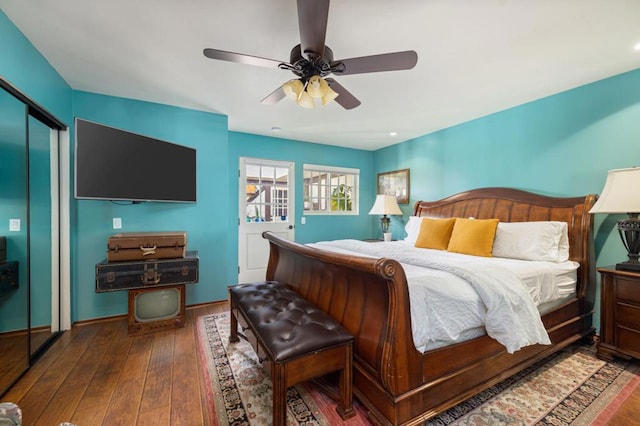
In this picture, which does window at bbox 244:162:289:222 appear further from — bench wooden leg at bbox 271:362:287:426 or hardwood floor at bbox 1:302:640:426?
bench wooden leg at bbox 271:362:287:426

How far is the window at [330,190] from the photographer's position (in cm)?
492

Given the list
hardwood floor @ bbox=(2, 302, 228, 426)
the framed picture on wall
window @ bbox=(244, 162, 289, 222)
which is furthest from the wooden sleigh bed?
the framed picture on wall

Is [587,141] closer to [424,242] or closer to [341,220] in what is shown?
[424,242]

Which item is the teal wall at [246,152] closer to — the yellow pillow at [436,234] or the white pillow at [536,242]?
the white pillow at [536,242]

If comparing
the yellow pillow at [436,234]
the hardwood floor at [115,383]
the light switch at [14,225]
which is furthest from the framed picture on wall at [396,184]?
the light switch at [14,225]

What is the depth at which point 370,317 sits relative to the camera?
A: 155 cm

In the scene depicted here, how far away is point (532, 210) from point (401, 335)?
2.46m

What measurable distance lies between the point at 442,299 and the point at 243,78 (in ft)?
8.16

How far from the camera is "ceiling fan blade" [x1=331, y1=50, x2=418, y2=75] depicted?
1637 millimetres

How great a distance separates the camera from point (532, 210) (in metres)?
2.86

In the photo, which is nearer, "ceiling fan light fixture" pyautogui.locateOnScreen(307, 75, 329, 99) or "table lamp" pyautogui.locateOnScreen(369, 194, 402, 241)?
"ceiling fan light fixture" pyautogui.locateOnScreen(307, 75, 329, 99)

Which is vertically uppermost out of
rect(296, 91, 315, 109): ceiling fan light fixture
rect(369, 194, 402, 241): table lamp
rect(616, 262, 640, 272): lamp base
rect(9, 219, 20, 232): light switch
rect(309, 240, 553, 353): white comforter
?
rect(296, 91, 315, 109): ceiling fan light fixture

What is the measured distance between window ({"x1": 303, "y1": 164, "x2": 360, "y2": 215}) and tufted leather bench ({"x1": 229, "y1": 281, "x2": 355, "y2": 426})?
10.3 ft

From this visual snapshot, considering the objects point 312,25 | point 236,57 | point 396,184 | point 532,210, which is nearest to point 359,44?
point 312,25
